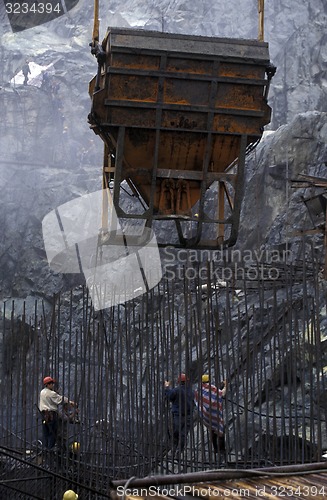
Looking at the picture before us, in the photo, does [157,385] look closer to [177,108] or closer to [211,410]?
[211,410]

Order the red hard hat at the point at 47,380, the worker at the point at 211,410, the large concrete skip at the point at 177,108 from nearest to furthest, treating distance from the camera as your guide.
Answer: the worker at the point at 211,410
the large concrete skip at the point at 177,108
the red hard hat at the point at 47,380

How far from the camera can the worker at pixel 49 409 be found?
26.0 feet

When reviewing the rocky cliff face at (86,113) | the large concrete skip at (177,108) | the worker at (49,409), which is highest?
the rocky cliff face at (86,113)

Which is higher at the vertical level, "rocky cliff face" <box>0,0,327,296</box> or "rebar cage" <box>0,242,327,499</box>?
"rocky cliff face" <box>0,0,327,296</box>

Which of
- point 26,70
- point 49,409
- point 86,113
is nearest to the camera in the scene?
point 49,409

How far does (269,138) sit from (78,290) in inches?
348

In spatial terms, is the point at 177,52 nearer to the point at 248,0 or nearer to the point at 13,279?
the point at 13,279

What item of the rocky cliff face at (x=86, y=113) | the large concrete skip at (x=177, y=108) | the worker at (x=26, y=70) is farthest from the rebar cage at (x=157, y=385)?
the worker at (x=26, y=70)

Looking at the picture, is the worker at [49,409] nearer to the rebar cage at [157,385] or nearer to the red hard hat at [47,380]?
the red hard hat at [47,380]

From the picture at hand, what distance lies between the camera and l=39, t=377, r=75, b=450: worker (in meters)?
7.91

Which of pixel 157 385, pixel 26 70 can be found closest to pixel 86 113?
pixel 26 70

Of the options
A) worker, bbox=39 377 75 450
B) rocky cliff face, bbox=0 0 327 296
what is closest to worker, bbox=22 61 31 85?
rocky cliff face, bbox=0 0 327 296

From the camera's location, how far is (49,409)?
26.4 ft

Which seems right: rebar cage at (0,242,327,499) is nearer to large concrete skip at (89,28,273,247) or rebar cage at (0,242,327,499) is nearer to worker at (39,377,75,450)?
worker at (39,377,75,450)
